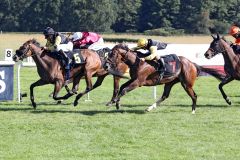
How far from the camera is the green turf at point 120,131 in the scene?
8859mm

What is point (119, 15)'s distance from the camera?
92.6 meters

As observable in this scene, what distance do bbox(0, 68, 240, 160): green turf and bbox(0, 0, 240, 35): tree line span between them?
6793cm

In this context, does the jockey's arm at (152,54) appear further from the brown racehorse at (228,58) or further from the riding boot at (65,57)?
the brown racehorse at (228,58)

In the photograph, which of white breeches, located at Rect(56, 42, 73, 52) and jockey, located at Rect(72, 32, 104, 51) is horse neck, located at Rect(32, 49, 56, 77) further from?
jockey, located at Rect(72, 32, 104, 51)

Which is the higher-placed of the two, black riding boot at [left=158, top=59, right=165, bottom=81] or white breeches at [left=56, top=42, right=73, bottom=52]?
white breeches at [left=56, top=42, right=73, bottom=52]

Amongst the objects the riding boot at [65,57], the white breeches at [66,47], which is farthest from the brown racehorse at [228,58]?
the riding boot at [65,57]

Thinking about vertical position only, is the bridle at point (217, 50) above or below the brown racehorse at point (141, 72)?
above

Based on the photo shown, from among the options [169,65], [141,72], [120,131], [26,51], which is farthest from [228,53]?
[120,131]

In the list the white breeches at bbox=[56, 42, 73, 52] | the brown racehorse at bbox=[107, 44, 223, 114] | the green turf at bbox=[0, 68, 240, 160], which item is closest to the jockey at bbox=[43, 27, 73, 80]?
the white breeches at bbox=[56, 42, 73, 52]

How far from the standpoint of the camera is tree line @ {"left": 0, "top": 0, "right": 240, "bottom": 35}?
8538 centimetres

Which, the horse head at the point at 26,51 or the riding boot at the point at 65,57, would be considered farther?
the riding boot at the point at 65,57

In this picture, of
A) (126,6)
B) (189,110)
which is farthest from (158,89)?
(126,6)

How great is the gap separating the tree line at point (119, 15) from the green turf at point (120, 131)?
67932 mm

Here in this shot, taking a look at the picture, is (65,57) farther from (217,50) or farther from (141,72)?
(217,50)
